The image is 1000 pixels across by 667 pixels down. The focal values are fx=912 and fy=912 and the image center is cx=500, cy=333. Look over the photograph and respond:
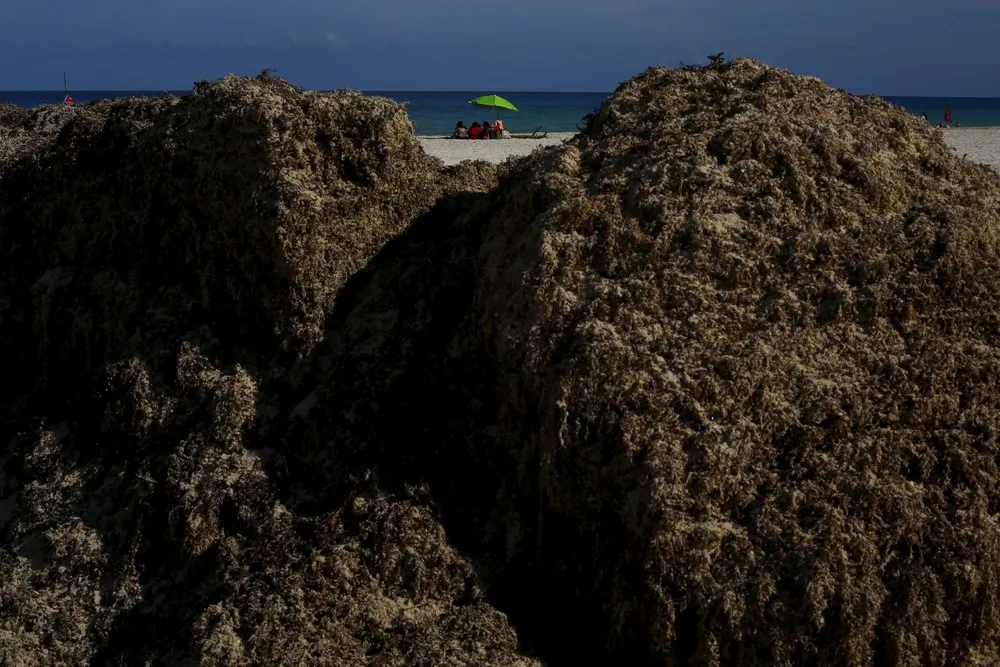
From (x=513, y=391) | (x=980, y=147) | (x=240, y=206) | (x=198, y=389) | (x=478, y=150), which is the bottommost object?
(x=198, y=389)

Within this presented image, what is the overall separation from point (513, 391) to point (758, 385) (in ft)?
3.81

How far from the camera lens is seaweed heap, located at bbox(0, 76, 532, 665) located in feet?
13.8

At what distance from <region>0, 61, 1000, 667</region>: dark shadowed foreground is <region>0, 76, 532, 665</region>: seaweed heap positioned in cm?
2

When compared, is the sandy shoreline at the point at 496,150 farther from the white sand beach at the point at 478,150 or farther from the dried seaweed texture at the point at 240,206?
the dried seaweed texture at the point at 240,206

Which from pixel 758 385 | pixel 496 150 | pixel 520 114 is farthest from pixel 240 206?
pixel 520 114

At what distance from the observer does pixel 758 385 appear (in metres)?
4.23

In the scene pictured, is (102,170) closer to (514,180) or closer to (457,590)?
(514,180)

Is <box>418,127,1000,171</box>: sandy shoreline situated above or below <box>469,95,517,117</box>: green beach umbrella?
below

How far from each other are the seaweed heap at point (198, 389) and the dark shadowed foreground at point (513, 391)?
2 cm

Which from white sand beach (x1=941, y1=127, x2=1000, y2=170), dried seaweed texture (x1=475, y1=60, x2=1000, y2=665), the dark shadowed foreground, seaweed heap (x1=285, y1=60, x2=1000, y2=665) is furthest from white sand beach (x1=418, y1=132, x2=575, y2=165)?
dried seaweed texture (x1=475, y1=60, x2=1000, y2=665)

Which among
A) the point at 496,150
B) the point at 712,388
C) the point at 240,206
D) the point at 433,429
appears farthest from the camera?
the point at 496,150

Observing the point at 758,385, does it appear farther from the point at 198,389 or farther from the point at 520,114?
the point at 520,114

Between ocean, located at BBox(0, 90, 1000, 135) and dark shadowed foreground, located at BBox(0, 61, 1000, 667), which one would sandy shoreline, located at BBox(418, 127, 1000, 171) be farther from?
dark shadowed foreground, located at BBox(0, 61, 1000, 667)

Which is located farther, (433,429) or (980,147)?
(980,147)
